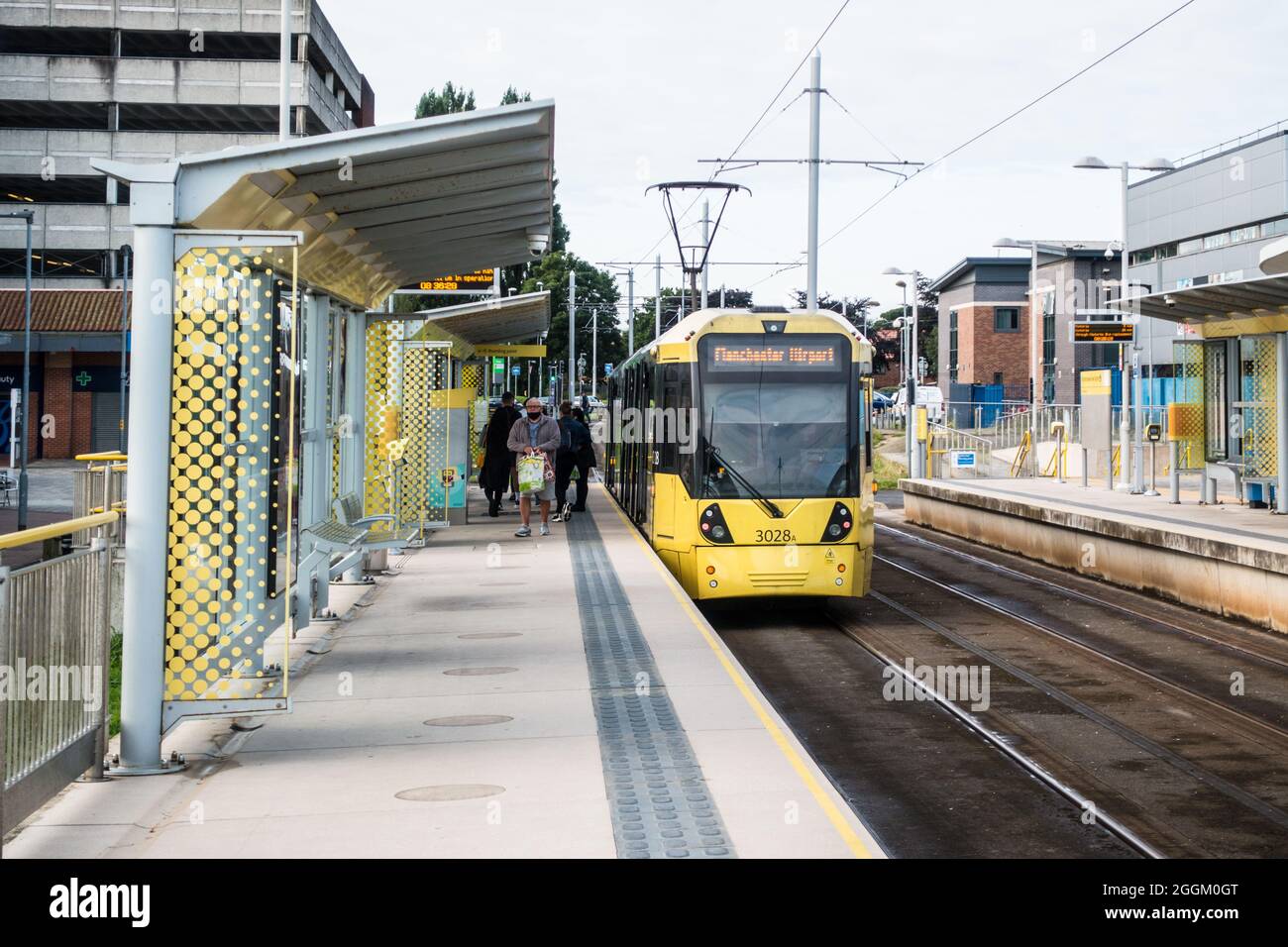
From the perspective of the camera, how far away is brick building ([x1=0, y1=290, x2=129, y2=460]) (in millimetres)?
55781

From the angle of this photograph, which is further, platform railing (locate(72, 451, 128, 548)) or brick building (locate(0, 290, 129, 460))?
brick building (locate(0, 290, 129, 460))

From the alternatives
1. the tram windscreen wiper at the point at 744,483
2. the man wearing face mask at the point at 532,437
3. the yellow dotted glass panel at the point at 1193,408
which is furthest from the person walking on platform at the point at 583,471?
the tram windscreen wiper at the point at 744,483

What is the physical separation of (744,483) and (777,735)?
6959 millimetres

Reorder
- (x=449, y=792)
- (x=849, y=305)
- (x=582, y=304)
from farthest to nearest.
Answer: (x=849, y=305) < (x=582, y=304) < (x=449, y=792)

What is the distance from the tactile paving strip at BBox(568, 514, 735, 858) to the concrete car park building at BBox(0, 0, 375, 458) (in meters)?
50.7

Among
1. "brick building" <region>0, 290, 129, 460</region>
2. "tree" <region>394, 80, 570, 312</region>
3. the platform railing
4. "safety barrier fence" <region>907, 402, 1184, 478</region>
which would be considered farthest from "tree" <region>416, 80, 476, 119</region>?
the platform railing

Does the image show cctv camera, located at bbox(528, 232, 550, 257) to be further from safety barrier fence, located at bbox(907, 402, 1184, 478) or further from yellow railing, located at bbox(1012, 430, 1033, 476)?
yellow railing, located at bbox(1012, 430, 1033, 476)

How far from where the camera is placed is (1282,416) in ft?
68.2

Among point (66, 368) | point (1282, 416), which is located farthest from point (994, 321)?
point (1282, 416)

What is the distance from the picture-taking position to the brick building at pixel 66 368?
55781mm

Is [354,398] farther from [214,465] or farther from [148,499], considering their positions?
[148,499]

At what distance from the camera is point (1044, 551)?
23453mm

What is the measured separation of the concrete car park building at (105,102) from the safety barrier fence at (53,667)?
175 feet

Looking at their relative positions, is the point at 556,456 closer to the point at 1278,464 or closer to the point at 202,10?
the point at 1278,464
